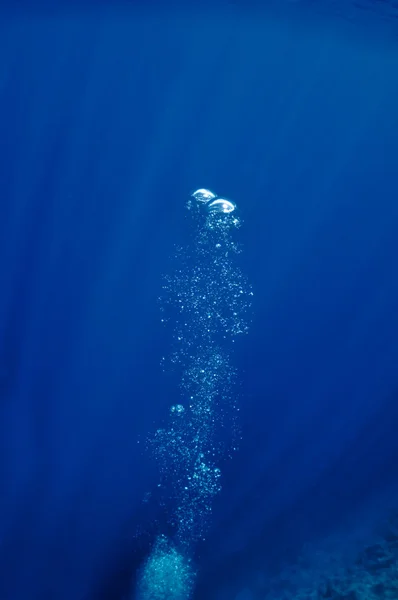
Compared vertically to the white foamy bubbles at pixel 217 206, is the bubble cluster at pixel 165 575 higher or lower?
lower

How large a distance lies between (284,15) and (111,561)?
1383 centimetres

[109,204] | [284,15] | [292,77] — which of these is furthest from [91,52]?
[292,77]

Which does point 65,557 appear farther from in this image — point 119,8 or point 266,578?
point 119,8

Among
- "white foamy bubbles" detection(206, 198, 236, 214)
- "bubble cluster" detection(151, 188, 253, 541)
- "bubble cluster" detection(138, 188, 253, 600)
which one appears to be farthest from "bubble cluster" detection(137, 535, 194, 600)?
"white foamy bubbles" detection(206, 198, 236, 214)

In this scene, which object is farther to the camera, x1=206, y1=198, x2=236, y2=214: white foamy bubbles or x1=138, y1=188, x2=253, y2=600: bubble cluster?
x1=206, y1=198, x2=236, y2=214: white foamy bubbles

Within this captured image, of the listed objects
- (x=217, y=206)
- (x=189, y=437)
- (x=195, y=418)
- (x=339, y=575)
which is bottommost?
(x=339, y=575)

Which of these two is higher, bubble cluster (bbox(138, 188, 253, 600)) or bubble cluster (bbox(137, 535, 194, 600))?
bubble cluster (bbox(138, 188, 253, 600))

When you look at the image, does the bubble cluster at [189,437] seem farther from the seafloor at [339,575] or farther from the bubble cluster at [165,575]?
the seafloor at [339,575]

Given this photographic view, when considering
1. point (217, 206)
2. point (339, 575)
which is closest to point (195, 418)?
point (217, 206)

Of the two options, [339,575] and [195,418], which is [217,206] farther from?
[339,575]

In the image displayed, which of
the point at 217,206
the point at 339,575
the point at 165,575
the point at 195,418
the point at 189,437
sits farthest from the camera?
the point at 217,206

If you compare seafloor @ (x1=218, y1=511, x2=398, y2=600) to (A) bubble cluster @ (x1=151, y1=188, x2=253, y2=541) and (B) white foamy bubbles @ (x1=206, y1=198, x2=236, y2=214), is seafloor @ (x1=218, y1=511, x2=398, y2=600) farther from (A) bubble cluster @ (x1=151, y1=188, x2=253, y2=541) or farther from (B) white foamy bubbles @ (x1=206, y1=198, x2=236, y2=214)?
(B) white foamy bubbles @ (x1=206, y1=198, x2=236, y2=214)

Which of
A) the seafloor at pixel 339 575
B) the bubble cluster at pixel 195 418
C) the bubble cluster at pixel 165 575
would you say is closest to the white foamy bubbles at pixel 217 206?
the bubble cluster at pixel 195 418

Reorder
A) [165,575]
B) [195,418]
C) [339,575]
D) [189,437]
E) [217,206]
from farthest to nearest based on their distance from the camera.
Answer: [217,206]
[195,418]
[189,437]
[165,575]
[339,575]
